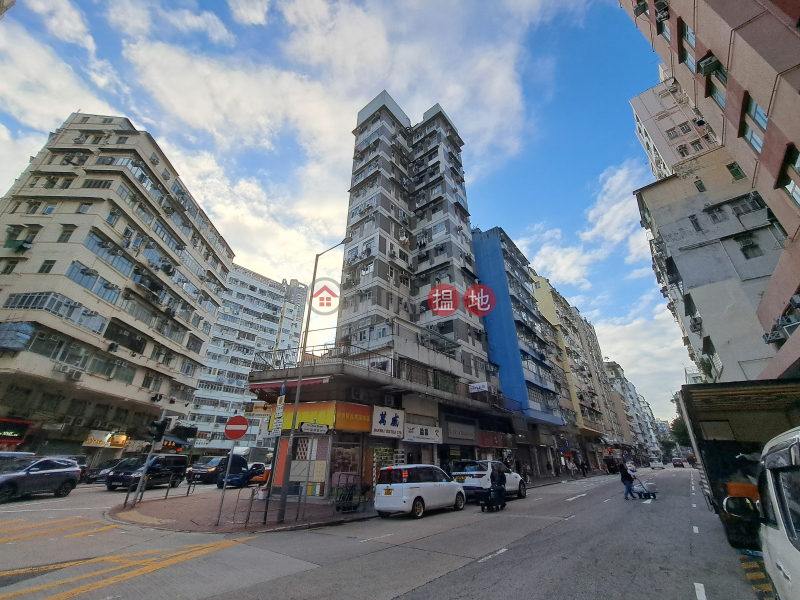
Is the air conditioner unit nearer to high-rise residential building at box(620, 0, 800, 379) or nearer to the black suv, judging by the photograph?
high-rise residential building at box(620, 0, 800, 379)

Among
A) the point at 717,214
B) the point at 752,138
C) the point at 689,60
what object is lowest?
the point at 752,138

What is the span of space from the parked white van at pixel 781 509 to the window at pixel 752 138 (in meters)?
15.8

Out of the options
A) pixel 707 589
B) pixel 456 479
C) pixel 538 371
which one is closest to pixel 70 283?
pixel 456 479

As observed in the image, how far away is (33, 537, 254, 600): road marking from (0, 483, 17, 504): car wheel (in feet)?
34.0

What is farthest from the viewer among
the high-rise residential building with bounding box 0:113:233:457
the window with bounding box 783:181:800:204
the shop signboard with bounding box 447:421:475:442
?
the shop signboard with bounding box 447:421:475:442

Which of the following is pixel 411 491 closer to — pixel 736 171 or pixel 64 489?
pixel 64 489

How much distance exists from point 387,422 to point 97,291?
26.3 m

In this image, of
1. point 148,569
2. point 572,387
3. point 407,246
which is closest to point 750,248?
point 407,246

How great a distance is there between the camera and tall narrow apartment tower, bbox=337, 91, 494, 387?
1038 inches

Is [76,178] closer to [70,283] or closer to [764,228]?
[70,283]

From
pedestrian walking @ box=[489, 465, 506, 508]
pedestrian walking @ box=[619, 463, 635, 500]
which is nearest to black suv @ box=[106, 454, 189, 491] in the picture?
pedestrian walking @ box=[489, 465, 506, 508]

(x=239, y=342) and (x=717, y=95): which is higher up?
(x=239, y=342)

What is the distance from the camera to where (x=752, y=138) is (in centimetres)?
1381

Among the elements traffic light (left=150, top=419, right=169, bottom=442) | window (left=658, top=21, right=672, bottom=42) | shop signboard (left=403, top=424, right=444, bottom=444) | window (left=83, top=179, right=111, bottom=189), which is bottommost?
traffic light (left=150, top=419, right=169, bottom=442)
